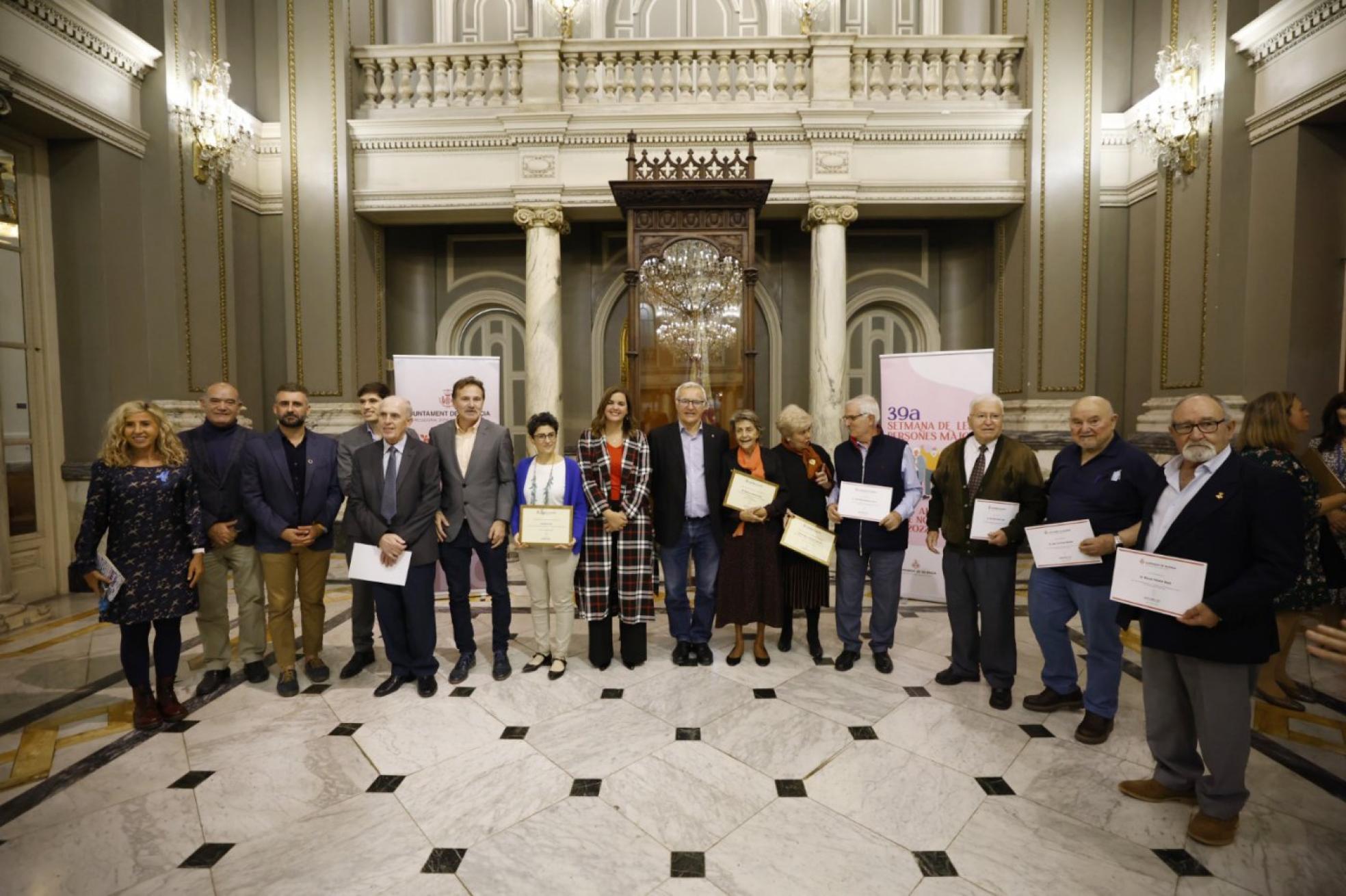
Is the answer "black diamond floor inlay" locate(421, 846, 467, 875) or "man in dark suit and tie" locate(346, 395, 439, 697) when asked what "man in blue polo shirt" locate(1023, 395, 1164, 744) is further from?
"man in dark suit and tie" locate(346, 395, 439, 697)

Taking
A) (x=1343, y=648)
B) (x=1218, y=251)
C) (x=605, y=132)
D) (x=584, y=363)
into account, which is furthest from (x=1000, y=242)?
(x=1343, y=648)

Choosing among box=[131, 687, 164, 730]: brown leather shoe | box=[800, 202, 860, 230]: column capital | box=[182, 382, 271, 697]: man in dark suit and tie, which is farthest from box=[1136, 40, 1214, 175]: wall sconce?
box=[131, 687, 164, 730]: brown leather shoe

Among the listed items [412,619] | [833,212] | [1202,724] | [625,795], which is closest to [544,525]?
[412,619]

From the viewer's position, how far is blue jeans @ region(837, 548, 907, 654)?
11.3 feet

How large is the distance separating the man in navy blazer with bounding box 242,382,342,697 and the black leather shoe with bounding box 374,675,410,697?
39cm

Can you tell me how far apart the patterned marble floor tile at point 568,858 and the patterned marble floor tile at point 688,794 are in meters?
0.08

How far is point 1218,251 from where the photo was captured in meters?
4.89

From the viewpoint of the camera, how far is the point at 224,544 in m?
3.21

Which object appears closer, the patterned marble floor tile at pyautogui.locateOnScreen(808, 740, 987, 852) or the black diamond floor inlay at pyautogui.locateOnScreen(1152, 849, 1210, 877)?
the black diamond floor inlay at pyautogui.locateOnScreen(1152, 849, 1210, 877)

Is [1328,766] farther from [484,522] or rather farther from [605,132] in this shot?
[605,132]

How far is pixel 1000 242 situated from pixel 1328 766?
549 centimetres

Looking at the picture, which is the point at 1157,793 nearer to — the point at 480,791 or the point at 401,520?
the point at 480,791

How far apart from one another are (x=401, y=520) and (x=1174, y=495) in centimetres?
322

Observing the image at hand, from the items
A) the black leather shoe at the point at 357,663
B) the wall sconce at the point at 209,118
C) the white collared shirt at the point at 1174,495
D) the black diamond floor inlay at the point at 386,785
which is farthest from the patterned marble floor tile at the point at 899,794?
the wall sconce at the point at 209,118
